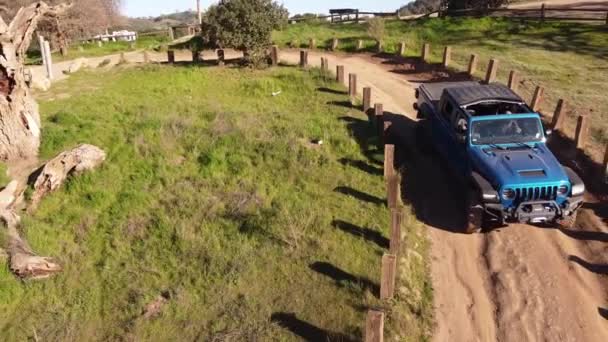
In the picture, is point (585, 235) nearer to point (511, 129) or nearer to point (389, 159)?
point (511, 129)

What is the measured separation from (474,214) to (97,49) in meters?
26.7

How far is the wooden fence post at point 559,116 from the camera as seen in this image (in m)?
13.4

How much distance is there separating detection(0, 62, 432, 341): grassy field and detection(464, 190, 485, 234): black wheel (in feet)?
3.09

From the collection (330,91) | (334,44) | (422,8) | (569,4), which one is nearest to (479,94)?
(330,91)

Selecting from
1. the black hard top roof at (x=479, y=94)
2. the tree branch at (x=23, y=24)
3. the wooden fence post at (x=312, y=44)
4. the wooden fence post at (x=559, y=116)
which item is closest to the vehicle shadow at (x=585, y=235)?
the black hard top roof at (x=479, y=94)

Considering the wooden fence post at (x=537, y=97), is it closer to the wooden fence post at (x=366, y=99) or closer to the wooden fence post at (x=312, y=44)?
the wooden fence post at (x=366, y=99)

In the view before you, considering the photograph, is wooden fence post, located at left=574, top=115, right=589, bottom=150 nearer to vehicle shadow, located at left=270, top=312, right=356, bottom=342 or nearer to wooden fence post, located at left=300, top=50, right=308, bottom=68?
Answer: vehicle shadow, located at left=270, top=312, right=356, bottom=342

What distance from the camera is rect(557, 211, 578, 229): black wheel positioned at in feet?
31.2

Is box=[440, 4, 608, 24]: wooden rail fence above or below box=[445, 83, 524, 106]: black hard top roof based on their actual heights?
above

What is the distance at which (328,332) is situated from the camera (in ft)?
24.8

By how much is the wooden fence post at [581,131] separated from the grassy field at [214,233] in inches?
198

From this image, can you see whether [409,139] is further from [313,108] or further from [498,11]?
[498,11]

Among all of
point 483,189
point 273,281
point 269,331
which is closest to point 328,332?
point 269,331

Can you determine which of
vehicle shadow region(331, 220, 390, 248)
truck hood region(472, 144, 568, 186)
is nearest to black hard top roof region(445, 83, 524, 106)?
truck hood region(472, 144, 568, 186)
